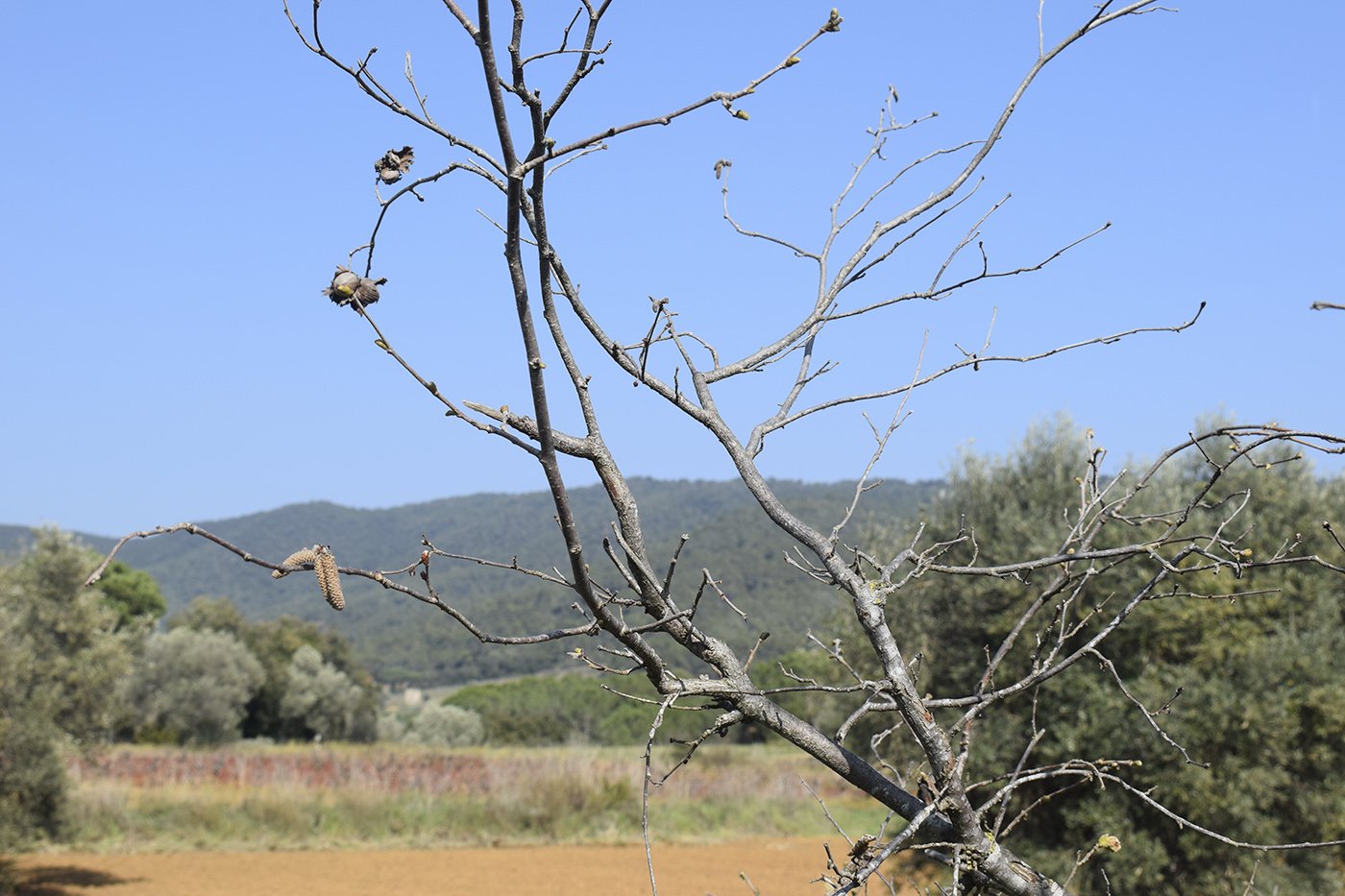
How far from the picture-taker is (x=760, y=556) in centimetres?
4916

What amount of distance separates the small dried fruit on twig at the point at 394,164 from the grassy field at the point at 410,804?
12.9 meters

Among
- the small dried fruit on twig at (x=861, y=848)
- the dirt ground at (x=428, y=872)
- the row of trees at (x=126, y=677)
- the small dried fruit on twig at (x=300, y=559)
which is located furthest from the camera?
the dirt ground at (x=428, y=872)

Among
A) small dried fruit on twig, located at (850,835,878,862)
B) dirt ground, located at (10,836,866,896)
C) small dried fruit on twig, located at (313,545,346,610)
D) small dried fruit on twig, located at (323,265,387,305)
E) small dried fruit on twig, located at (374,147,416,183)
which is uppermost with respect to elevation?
small dried fruit on twig, located at (374,147,416,183)

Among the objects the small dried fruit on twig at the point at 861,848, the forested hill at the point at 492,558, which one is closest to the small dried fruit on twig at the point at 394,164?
the small dried fruit on twig at the point at 861,848

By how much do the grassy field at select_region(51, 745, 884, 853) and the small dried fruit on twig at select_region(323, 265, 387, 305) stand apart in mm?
12853

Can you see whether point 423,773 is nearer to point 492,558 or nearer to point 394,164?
point 394,164

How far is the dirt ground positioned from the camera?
30.7 feet

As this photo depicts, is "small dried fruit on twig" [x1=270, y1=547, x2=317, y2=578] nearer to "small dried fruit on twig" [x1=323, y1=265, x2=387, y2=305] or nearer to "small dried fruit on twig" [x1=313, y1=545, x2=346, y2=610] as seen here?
"small dried fruit on twig" [x1=313, y1=545, x2=346, y2=610]

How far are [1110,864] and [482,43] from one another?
8.12m

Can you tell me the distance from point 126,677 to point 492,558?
115 ft

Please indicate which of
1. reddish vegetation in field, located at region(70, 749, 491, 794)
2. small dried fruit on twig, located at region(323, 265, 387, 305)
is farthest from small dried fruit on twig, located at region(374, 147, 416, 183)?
reddish vegetation in field, located at region(70, 749, 491, 794)

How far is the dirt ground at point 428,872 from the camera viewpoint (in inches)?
368

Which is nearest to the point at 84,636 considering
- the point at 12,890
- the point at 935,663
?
the point at 12,890

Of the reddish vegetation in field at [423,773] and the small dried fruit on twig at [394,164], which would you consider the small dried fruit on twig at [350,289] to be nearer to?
the small dried fruit on twig at [394,164]
